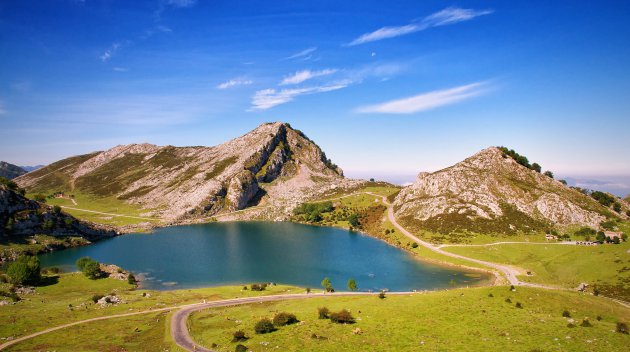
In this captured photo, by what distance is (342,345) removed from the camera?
47812 mm

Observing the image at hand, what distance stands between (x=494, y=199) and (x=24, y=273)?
179 meters

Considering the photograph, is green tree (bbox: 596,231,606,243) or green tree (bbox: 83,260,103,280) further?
green tree (bbox: 596,231,606,243)

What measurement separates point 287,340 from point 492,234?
11890 cm

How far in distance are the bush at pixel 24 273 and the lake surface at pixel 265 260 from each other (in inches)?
995

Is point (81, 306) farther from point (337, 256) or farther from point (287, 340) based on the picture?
point (337, 256)

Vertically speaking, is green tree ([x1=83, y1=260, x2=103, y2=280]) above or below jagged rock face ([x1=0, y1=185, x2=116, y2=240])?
below

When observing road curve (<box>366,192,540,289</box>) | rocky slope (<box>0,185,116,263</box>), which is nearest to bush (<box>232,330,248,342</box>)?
road curve (<box>366,192,540,289</box>)

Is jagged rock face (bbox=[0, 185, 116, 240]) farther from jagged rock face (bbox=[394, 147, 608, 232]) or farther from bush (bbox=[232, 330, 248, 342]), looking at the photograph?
jagged rock face (bbox=[394, 147, 608, 232])

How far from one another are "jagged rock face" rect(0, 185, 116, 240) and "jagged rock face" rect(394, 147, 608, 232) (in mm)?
165433

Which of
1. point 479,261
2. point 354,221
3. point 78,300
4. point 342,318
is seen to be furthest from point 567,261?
point 78,300

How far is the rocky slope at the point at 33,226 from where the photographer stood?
140 meters

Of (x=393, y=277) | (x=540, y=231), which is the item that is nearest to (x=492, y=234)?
(x=540, y=231)

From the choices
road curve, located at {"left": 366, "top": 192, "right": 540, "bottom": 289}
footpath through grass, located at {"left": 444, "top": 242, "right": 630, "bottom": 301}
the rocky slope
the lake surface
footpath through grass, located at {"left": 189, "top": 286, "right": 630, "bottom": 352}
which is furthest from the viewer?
the rocky slope

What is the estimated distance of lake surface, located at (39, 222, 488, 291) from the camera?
103 metres
